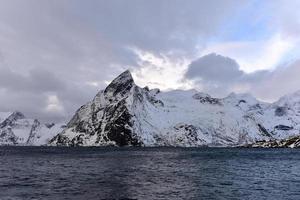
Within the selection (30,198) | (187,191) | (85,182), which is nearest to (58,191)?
(30,198)

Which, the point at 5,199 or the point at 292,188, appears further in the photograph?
the point at 292,188

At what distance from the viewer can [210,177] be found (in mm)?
110938

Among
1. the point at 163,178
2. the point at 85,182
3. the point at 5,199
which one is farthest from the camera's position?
the point at 163,178

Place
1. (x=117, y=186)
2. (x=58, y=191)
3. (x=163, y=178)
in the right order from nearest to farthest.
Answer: (x=58, y=191) < (x=117, y=186) < (x=163, y=178)

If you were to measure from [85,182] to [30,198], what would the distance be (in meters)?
24.6

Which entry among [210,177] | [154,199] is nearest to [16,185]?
[154,199]

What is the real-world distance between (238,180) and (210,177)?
9.02 m

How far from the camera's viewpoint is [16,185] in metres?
90.8

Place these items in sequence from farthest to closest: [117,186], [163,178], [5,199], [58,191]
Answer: [163,178], [117,186], [58,191], [5,199]

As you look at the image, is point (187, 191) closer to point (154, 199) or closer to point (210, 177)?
point (154, 199)

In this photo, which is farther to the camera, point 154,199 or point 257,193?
point 257,193

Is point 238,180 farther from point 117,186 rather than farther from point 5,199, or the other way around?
point 5,199

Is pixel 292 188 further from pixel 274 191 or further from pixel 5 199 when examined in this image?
pixel 5 199

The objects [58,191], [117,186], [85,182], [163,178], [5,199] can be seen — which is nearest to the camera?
[5,199]
